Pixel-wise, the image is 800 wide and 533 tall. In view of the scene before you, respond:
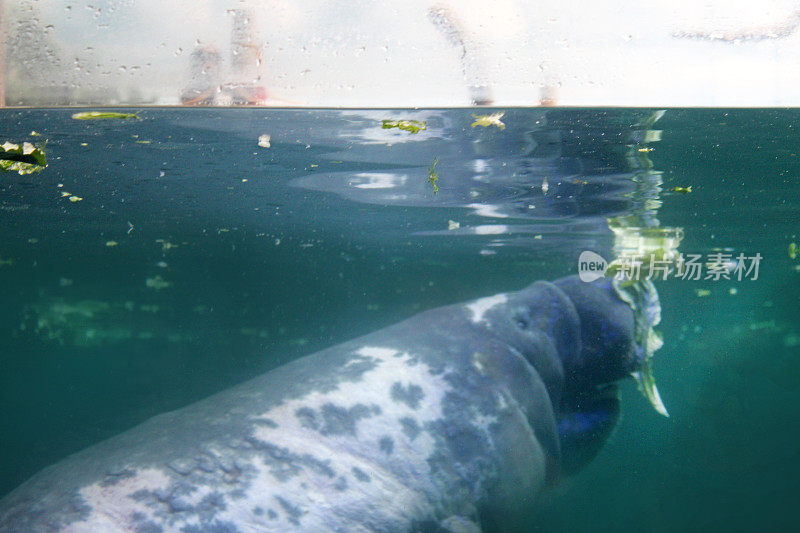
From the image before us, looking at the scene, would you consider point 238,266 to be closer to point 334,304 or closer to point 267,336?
point 334,304

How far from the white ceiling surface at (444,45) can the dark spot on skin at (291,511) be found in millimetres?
3549

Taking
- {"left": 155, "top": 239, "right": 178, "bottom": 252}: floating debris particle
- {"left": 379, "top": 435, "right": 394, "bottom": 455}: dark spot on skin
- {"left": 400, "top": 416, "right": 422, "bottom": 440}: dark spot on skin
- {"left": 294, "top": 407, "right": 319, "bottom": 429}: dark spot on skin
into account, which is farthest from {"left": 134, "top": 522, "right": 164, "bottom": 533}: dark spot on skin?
{"left": 155, "top": 239, "right": 178, "bottom": 252}: floating debris particle

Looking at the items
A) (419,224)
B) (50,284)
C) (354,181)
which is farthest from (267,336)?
(354,181)

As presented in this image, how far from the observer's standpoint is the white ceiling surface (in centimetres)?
411

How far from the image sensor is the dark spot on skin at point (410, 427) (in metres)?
4.50

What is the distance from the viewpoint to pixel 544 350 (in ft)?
18.3

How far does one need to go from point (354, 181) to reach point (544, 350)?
17.6 feet

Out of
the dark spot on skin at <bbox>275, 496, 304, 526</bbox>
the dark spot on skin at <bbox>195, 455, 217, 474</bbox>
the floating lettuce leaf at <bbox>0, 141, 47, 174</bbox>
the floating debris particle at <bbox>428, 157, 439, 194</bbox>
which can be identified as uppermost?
the floating lettuce leaf at <bbox>0, 141, 47, 174</bbox>

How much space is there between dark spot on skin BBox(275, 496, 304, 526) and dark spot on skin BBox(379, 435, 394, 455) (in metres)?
0.87

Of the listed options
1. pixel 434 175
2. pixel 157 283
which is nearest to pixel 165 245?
pixel 157 283

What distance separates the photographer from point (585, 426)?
19.0ft

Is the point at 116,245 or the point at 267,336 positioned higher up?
the point at 116,245

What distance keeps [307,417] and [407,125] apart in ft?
12.8

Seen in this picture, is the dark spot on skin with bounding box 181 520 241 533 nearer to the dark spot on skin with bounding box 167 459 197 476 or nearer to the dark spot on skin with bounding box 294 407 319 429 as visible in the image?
the dark spot on skin with bounding box 167 459 197 476
